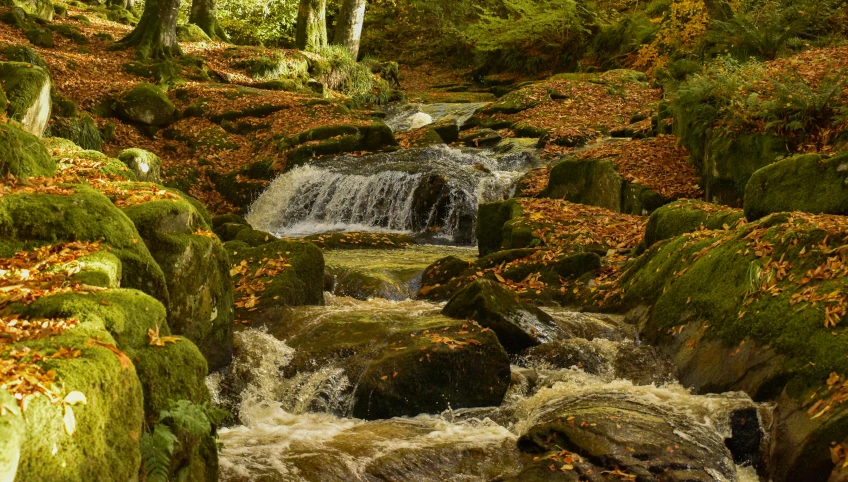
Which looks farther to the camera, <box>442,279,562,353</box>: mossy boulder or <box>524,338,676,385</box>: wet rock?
<box>442,279,562,353</box>: mossy boulder

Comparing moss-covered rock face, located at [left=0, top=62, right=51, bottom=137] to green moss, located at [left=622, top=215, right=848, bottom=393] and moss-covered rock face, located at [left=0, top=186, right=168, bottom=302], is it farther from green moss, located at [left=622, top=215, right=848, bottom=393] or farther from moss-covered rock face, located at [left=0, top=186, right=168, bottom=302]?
green moss, located at [left=622, top=215, right=848, bottom=393]

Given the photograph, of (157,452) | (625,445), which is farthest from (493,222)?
(157,452)

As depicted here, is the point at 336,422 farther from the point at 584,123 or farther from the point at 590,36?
the point at 590,36

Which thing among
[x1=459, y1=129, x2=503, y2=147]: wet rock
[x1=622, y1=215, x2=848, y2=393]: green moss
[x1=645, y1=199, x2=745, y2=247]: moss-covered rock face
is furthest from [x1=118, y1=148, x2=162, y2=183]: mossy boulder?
[x1=459, y1=129, x2=503, y2=147]: wet rock

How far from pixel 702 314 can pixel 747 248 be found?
2.32ft

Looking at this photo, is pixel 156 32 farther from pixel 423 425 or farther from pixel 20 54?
pixel 423 425

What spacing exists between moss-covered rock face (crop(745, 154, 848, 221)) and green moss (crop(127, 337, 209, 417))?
5838mm

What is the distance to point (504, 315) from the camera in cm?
708

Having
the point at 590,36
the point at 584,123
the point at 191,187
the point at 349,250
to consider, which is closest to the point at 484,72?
the point at 590,36

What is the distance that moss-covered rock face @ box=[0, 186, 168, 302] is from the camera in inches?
174

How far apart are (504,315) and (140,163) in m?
7.18

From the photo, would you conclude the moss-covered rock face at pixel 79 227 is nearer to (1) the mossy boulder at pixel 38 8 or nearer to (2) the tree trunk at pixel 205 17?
(1) the mossy boulder at pixel 38 8

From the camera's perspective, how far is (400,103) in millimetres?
23875

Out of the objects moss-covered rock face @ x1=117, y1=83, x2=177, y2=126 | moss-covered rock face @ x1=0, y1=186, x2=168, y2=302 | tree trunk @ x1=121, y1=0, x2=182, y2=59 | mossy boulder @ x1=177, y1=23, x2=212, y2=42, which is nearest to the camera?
moss-covered rock face @ x1=0, y1=186, x2=168, y2=302
